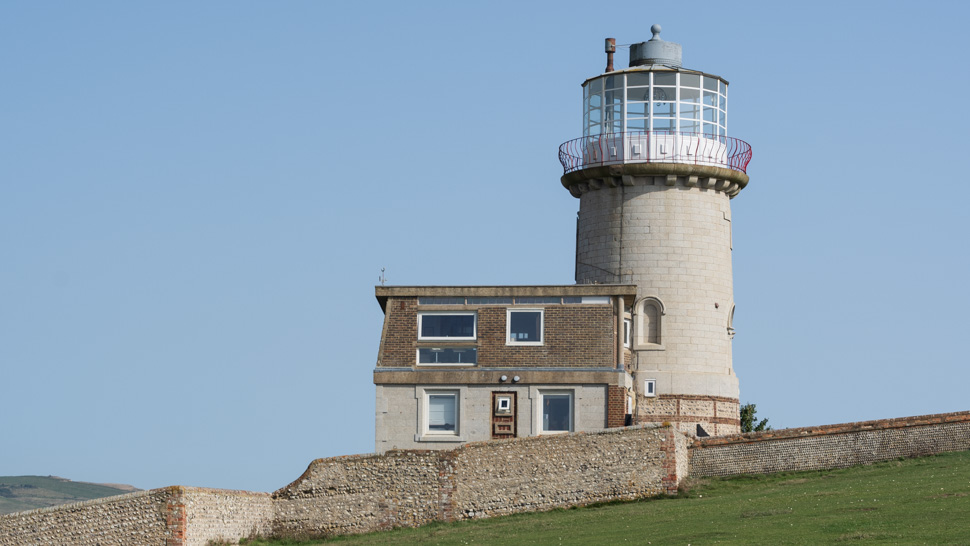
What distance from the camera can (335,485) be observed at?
39.4m

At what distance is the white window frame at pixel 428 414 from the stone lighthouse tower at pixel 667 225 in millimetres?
5715

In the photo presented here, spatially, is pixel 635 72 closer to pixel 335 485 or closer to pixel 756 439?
pixel 756 439

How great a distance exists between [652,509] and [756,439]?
574cm

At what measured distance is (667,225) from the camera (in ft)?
158

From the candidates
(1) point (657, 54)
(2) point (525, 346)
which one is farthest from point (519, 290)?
(1) point (657, 54)

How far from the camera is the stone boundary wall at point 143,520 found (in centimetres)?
3606

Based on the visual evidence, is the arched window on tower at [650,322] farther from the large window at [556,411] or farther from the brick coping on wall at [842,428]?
the brick coping on wall at [842,428]

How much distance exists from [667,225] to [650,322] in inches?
127

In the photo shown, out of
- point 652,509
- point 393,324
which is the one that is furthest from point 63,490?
point 652,509

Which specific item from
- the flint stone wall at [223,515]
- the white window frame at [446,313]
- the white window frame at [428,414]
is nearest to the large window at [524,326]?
the white window frame at [446,313]

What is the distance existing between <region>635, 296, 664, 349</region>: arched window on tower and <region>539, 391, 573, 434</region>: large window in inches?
163

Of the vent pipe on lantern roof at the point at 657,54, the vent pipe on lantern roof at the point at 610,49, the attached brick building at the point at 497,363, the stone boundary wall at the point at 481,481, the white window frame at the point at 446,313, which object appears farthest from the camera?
the vent pipe on lantern roof at the point at 610,49

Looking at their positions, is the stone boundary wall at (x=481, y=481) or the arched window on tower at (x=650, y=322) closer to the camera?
the stone boundary wall at (x=481, y=481)

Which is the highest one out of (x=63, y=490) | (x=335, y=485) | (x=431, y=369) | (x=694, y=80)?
(x=694, y=80)
